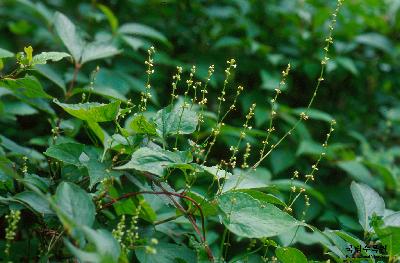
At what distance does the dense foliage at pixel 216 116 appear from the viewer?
4.04ft

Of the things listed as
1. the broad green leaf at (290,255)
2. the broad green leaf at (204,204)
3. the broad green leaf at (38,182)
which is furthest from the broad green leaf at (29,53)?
the broad green leaf at (290,255)

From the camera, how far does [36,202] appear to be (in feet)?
3.70

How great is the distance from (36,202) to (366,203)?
0.93 m

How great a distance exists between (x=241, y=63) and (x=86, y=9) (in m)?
1.00

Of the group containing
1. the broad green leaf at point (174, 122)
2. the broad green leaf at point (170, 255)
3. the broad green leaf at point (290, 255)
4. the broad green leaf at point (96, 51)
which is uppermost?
the broad green leaf at point (174, 122)

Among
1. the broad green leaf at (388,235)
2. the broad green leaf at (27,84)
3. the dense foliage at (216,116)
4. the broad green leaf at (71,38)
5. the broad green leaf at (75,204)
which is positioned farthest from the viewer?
the broad green leaf at (71,38)

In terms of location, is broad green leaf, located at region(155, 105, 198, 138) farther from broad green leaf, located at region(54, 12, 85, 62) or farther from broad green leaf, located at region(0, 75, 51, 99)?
broad green leaf, located at region(54, 12, 85, 62)

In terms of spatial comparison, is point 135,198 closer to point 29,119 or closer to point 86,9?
point 29,119

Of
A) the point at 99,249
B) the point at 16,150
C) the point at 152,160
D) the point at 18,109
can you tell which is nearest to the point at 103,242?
the point at 99,249

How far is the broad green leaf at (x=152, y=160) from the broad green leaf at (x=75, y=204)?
0.37 ft

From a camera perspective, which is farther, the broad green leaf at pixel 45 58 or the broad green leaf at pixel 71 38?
the broad green leaf at pixel 71 38

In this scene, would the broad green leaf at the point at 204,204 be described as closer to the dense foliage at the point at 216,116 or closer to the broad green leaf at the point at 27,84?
the dense foliage at the point at 216,116

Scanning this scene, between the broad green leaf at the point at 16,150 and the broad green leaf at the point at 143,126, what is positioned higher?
the broad green leaf at the point at 143,126

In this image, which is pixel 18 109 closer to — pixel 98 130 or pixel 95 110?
pixel 98 130
